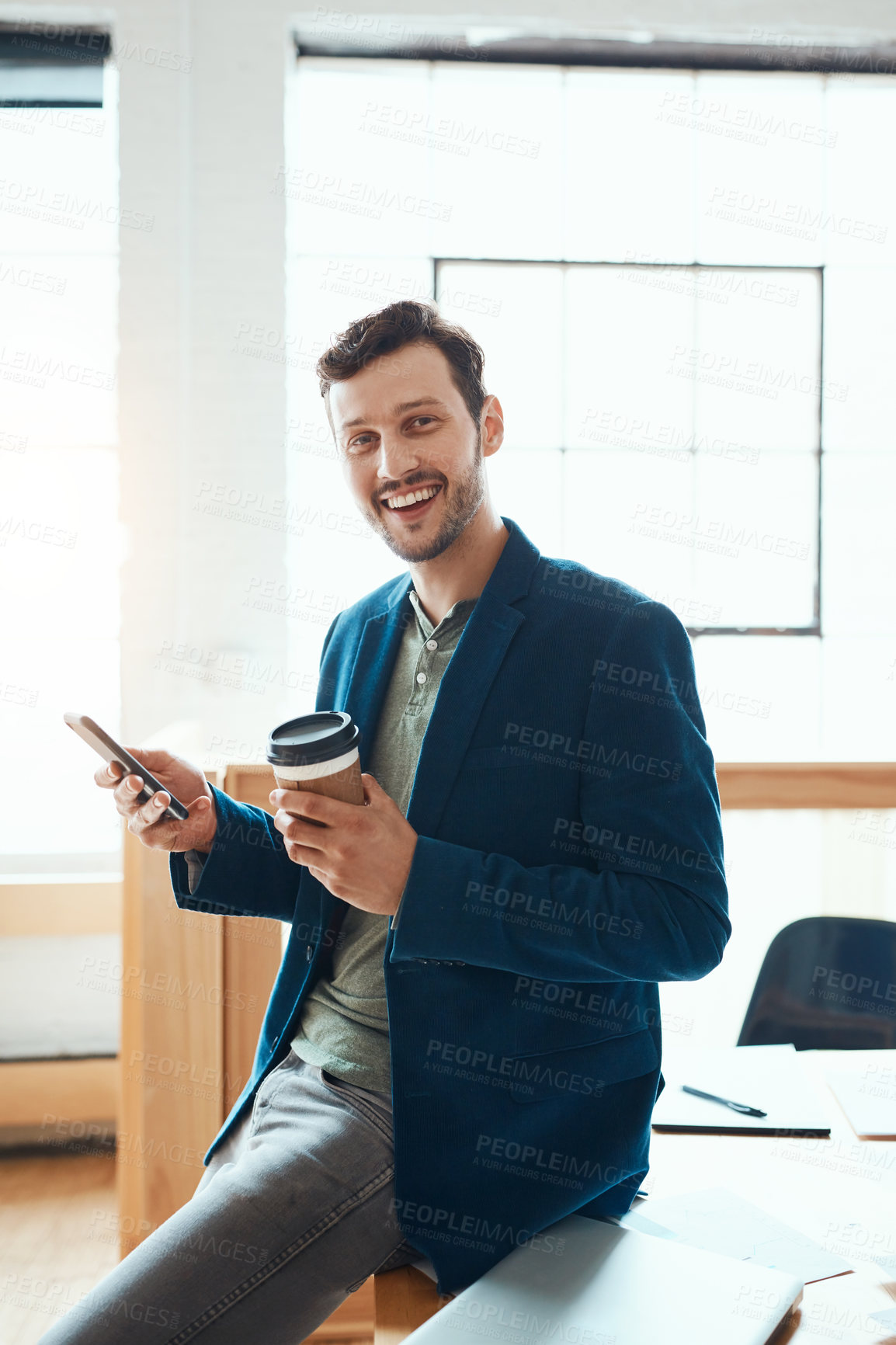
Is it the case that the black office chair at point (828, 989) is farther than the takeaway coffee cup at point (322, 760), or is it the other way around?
the black office chair at point (828, 989)

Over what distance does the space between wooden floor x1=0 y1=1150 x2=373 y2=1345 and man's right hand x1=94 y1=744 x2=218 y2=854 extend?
95cm

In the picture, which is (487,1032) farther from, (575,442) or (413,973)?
(575,442)

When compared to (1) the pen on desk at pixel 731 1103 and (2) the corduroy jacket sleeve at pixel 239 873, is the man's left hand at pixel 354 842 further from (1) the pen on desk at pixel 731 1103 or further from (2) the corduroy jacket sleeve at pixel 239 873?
(1) the pen on desk at pixel 731 1103

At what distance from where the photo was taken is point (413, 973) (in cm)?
103

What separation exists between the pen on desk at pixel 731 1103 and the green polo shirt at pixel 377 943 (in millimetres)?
530

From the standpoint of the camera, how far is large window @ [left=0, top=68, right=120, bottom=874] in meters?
2.79

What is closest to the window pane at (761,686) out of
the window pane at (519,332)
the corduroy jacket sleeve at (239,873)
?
the window pane at (519,332)

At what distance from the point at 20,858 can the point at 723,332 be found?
106 inches

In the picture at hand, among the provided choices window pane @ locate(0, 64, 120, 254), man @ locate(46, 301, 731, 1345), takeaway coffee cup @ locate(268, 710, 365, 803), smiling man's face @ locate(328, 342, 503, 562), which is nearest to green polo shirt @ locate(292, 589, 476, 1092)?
man @ locate(46, 301, 731, 1345)

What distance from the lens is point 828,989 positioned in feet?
5.39

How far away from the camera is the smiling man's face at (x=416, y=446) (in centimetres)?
119

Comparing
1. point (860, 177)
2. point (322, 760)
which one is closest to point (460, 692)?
point (322, 760)

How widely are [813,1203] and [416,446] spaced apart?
1.05 meters

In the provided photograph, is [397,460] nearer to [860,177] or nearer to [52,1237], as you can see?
[52,1237]
